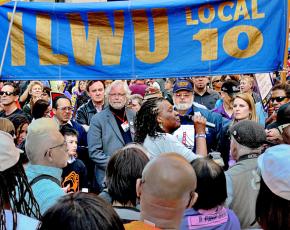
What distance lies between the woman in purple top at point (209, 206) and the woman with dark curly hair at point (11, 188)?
1039mm

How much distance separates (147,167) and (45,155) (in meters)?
1.19

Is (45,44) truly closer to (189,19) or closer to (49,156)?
(189,19)

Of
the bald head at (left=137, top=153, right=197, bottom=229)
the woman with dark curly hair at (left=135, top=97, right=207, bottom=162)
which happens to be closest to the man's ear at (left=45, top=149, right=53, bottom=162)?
the bald head at (left=137, top=153, right=197, bottom=229)

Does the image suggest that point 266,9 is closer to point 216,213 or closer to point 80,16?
point 80,16

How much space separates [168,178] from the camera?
2395 mm

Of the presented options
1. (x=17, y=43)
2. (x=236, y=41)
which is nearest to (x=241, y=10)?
(x=236, y=41)

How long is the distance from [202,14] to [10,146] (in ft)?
10.8

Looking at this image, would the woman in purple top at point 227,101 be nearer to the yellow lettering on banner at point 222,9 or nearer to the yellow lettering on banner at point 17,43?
the yellow lettering on banner at point 222,9

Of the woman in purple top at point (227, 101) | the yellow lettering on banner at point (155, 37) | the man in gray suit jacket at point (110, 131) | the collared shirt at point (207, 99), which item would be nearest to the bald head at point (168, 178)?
the yellow lettering on banner at point (155, 37)

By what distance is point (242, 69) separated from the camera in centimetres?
527

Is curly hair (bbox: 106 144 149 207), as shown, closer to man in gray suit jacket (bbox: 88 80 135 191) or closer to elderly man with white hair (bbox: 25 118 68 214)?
elderly man with white hair (bbox: 25 118 68 214)

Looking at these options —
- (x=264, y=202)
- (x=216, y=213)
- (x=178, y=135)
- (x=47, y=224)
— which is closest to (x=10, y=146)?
(x=47, y=224)

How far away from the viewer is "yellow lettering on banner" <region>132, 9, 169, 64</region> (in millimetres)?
5434

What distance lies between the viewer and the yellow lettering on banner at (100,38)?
215 inches
